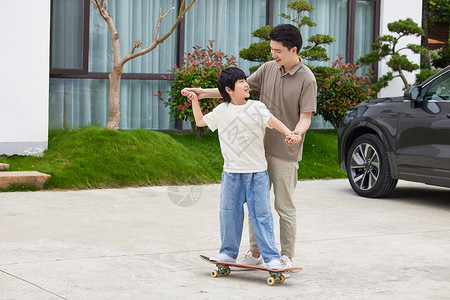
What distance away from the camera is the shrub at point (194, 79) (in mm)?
11335

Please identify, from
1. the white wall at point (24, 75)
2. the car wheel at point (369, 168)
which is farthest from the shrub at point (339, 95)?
the white wall at point (24, 75)

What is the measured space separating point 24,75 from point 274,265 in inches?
239

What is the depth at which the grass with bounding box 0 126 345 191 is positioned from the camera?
30.7ft

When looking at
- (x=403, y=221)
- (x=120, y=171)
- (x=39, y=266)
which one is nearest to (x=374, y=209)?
(x=403, y=221)

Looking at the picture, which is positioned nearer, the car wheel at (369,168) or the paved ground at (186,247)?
the paved ground at (186,247)

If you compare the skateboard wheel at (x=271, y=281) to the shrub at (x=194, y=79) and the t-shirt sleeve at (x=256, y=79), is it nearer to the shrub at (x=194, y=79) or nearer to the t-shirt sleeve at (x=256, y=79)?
the t-shirt sleeve at (x=256, y=79)

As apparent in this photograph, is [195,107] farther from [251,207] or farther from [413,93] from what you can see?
[413,93]

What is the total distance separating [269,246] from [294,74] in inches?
46.1

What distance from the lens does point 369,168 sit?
30.5ft

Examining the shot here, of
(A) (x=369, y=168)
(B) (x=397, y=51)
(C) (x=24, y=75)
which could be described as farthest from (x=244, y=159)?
(B) (x=397, y=51)

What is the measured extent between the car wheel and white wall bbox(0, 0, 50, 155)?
156 inches

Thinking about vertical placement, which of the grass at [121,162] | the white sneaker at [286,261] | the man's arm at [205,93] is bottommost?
the white sneaker at [286,261]

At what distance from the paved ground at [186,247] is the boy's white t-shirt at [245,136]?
778 mm

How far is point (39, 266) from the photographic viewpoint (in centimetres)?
546
